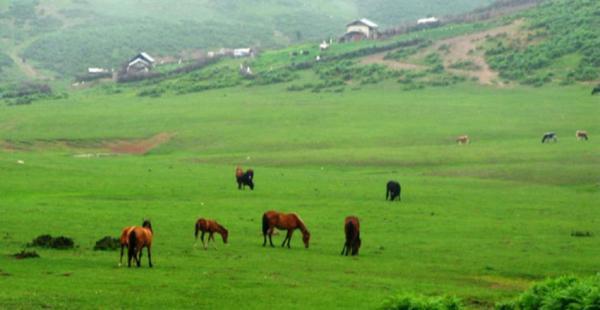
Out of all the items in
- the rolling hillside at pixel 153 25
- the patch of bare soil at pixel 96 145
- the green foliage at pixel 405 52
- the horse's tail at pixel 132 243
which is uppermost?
the rolling hillside at pixel 153 25

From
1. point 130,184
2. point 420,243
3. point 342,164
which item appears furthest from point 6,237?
point 342,164

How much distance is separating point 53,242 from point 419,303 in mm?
11577

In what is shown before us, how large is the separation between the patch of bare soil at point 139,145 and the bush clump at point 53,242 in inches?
1572

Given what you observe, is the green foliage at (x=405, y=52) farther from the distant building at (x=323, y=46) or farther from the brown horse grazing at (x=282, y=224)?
the brown horse grazing at (x=282, y=224)

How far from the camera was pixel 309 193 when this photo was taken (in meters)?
44.2

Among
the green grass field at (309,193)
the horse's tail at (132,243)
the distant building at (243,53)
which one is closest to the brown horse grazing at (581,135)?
the green grass field at (309,193)

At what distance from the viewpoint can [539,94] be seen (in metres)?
83.6

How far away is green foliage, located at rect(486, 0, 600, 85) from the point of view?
90.6m

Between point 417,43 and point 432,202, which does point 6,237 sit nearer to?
point 432,202

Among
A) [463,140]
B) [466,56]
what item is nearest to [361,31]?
[466,56]

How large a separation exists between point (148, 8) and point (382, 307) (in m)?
171

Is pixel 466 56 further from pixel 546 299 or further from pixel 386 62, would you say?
pixel 546 299

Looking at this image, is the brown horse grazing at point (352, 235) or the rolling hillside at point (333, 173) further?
the brown horse grazing at point (352, 235)

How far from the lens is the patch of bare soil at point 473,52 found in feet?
307
